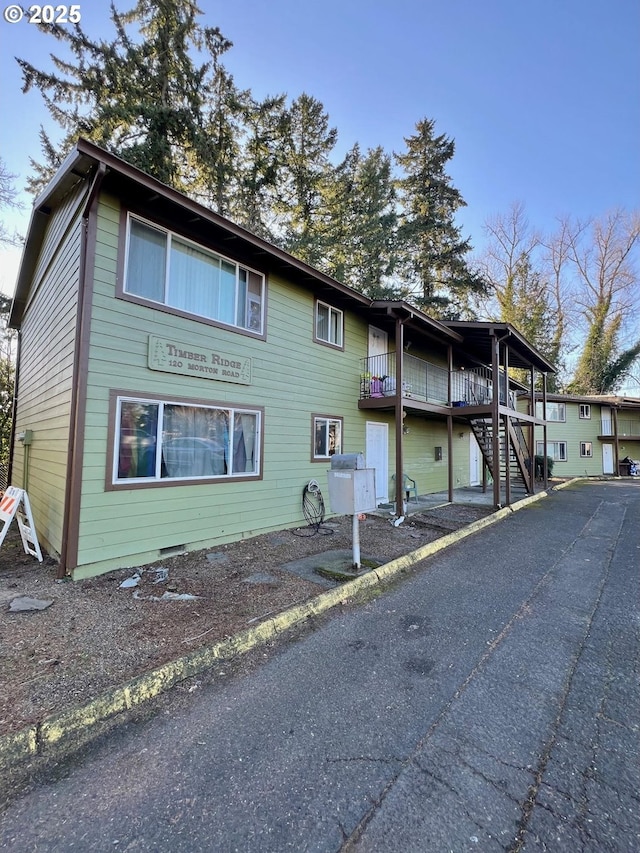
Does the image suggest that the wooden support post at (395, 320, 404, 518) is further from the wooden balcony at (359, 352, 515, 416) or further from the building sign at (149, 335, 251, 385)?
the building sign at (149, 335, 251, 385)

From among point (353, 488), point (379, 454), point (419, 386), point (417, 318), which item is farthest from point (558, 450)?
point (353, 488)

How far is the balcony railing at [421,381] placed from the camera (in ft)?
33.7

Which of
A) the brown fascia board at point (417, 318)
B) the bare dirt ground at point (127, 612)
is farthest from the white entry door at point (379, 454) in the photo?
the bare dirt ground at point (127, 612)

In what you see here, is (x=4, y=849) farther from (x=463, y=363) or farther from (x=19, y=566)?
(x=463, y=363)

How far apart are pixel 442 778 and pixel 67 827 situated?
6.28 feet

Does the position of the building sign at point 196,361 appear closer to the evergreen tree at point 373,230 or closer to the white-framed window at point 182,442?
the white-framed window at point 182,442

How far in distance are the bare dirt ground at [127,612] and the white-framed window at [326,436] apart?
251 cm

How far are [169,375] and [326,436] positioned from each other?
420cm

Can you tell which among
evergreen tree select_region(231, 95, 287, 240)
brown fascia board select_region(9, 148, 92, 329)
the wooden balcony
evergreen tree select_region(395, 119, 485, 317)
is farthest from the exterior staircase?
evergreen tree select_region(231, 95, 287, 240)

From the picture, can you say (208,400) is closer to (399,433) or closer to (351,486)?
(351,486)

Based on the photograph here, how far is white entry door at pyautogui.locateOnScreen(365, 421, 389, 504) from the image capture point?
10.8 meters

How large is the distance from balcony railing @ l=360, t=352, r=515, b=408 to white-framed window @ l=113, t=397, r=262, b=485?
13.0 feet

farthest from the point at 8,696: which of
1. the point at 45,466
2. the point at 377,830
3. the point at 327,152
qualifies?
the point at 327,152

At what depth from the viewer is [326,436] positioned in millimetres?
9352
